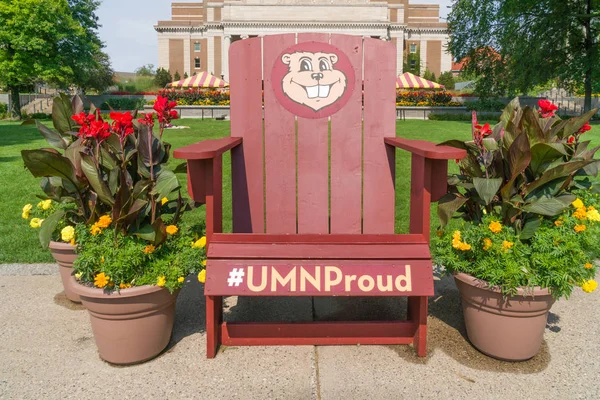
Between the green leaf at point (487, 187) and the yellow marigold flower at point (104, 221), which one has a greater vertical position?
the green leaf at point (487, 187)

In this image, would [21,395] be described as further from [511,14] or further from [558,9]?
[558,9]

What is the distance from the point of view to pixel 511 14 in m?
21.6

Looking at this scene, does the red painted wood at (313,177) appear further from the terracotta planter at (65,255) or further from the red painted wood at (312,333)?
→ the terracotta planter at (65,255)

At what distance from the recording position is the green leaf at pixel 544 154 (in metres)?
2.27

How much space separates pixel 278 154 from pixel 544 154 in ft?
4.71

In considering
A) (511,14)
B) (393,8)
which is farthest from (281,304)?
(393,8)

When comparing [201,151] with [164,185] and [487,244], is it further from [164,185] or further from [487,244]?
[487,244]

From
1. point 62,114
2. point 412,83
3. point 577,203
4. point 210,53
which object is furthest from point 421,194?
point 210,53

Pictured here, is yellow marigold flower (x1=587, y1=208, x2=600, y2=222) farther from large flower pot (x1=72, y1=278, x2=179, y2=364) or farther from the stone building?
the stone building

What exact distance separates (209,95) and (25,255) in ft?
72.8

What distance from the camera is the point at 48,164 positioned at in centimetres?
234

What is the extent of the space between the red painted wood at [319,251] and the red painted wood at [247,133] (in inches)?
28.3

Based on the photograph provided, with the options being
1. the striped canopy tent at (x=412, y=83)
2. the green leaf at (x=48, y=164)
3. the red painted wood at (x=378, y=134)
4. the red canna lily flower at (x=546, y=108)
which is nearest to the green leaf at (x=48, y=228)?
the green leaf at (x=48, y=164)

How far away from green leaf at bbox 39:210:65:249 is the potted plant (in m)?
1.97
